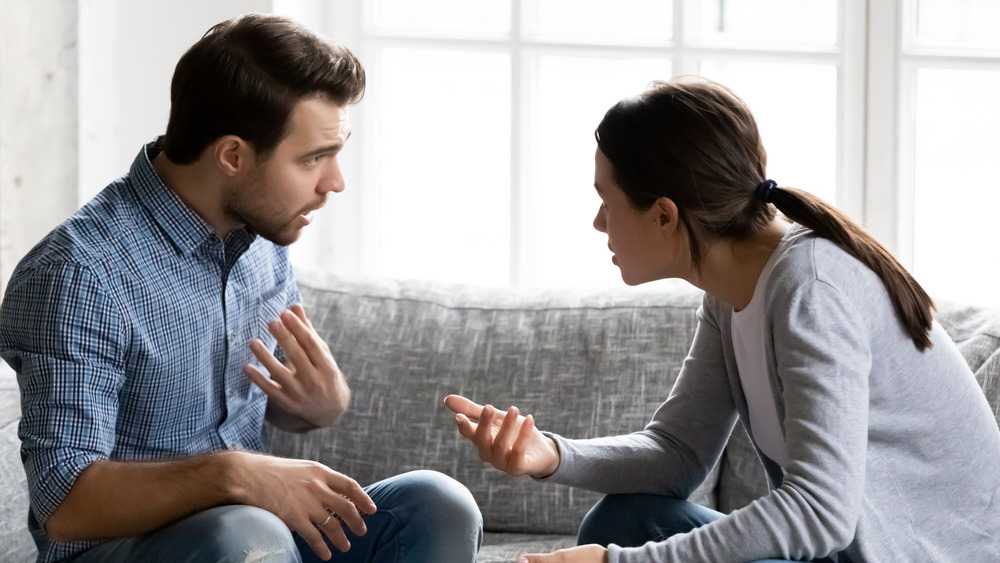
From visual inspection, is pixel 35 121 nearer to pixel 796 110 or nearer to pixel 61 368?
pixel 61 368

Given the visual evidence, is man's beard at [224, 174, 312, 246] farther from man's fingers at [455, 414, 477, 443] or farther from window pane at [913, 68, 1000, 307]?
window pane at [913, 68, 1000, 307]

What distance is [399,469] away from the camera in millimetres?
1999

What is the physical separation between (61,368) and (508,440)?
1.89ft

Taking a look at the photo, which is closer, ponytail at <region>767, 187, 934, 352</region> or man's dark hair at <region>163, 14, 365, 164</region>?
ponytail at <region>767, 187, 934, 352</region>

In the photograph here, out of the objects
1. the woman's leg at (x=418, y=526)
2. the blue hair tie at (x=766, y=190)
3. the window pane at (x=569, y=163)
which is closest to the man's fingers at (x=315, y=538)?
the woman's leg at (x=418, y=526)

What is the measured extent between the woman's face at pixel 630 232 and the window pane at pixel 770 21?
1.14 meters

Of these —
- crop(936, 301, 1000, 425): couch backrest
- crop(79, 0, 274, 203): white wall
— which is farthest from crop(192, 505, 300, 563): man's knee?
crop(79, 0, 274, 203): white wall

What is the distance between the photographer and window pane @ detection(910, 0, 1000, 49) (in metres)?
2.35

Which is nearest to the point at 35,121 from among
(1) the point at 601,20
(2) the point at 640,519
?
(1) the point at 601,20

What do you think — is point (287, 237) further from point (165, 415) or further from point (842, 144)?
point (842, 144)

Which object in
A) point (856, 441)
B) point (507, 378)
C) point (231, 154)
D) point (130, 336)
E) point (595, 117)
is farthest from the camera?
point (595, 117)

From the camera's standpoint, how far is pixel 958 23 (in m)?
2.36

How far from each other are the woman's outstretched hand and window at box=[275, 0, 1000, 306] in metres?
1.10

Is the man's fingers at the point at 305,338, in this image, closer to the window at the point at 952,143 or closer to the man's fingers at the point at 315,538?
the man's fingers at the point at 315,538
